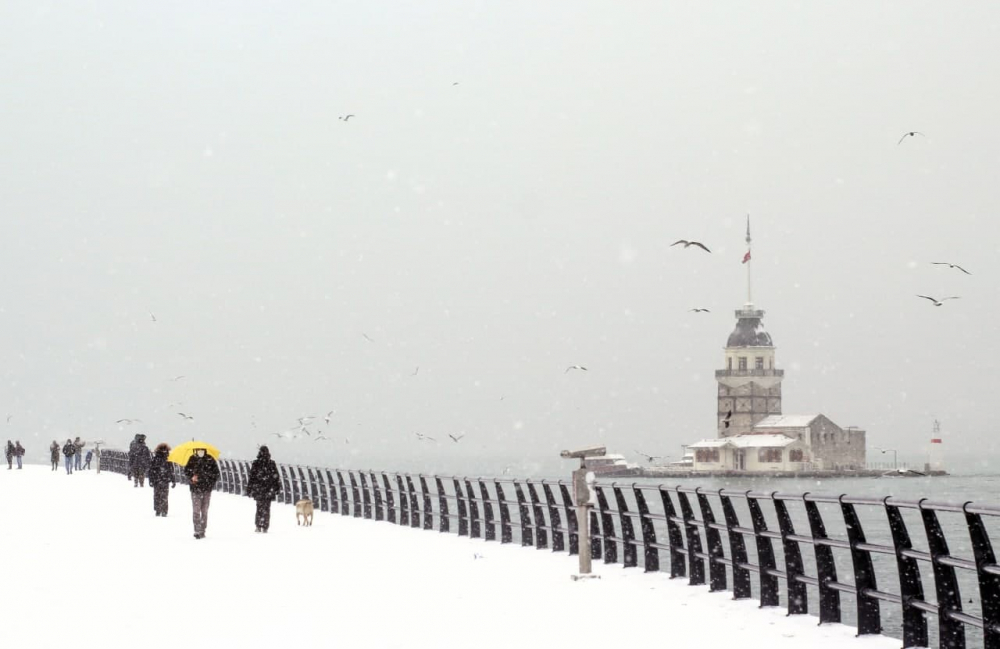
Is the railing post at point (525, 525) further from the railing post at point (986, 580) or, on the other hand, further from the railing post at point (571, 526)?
the railing post at point (986, 580)

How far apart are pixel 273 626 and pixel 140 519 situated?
66.2 ft

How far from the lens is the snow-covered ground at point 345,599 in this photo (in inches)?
491

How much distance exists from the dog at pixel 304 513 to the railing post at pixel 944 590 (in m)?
20.2

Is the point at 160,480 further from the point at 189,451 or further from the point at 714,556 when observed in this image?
the point at 714,556

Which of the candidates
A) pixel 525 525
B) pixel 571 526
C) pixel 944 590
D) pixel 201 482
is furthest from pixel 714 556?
pixel 201 482

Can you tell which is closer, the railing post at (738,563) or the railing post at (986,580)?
the railing post at (986,580)

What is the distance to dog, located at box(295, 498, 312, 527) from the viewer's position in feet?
98.3

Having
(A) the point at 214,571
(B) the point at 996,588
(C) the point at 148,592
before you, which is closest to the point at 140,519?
(A) the point at 214,571

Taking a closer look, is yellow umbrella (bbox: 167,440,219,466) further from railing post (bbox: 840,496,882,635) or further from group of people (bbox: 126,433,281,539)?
railing post (bbox: 840,496,882,635)

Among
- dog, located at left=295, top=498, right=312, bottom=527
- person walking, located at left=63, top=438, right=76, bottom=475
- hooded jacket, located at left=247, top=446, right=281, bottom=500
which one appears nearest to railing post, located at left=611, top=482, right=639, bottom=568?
hooded jacket, located at left=247, top=446, right=281, bottom=500

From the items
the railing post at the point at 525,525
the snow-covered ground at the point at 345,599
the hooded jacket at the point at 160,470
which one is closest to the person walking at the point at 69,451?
the hooded jacket at the point at 160,470

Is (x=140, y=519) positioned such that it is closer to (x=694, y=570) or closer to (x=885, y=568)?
(x=694, y=570)

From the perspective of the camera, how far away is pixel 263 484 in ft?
87.7

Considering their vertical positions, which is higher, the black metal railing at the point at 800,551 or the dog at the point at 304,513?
the black metal railing at the point at 800,551
